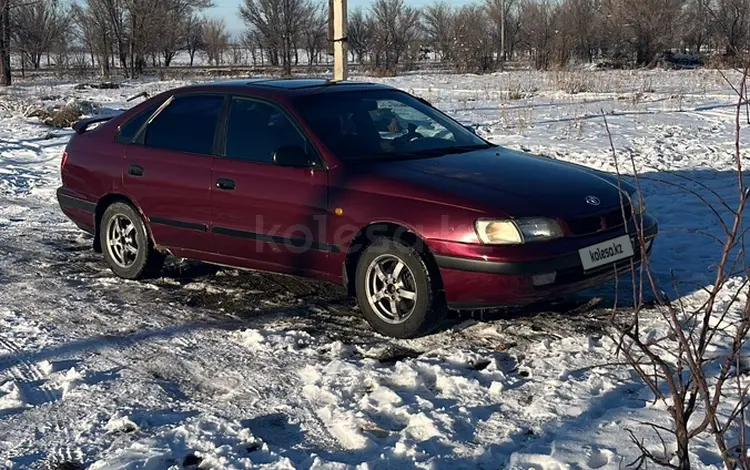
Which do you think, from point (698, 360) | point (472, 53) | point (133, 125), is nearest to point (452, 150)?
point (133, 125)

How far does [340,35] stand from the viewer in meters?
10.2

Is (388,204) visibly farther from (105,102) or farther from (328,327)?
(105,102)

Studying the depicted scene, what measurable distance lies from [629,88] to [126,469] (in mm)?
24163

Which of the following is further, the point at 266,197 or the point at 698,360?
the point at 266,197

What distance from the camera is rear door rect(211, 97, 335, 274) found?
5.42 metres

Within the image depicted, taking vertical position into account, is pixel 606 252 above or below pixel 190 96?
below

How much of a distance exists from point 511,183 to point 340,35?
559 cm

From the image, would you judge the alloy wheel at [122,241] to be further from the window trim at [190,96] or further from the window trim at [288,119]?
the window trim at [288,119]

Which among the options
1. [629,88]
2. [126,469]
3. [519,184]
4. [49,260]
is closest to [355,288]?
[519,184]

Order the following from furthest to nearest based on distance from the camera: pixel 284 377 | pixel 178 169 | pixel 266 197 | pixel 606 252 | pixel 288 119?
pixel 178 169 → pixel 288 119 → pixel 266 197 → pixel 606 252 → pixel 284 377

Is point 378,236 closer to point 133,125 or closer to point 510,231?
point 510,231

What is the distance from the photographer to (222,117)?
6016 mm

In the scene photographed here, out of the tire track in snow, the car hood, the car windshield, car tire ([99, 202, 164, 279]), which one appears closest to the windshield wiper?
the car windshield

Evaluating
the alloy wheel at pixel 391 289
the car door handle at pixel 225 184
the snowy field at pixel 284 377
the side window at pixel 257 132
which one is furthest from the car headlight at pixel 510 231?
the car door handle at pixel 225 184
